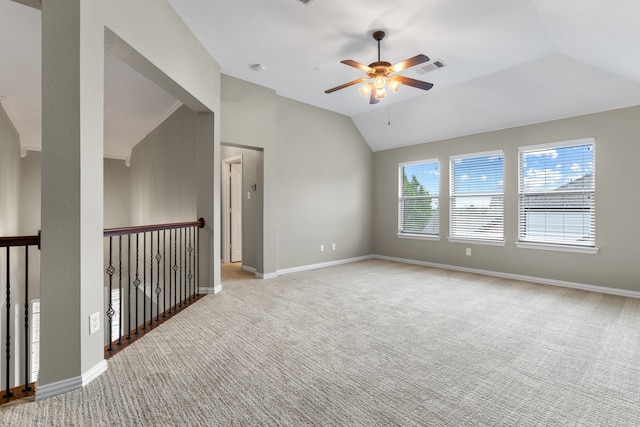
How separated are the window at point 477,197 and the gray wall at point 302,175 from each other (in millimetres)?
1887

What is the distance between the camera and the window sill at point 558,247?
14.3 feet

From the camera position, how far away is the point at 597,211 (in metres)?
4.32

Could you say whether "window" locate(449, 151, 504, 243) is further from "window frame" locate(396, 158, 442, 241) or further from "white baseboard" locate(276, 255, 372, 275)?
"white baseboard" locate(276, 255, 372, 275)

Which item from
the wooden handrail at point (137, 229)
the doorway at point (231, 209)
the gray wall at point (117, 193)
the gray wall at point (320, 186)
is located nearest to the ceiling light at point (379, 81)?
the gray wall at point (320, 186)

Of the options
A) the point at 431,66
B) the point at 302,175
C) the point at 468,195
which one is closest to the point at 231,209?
the point at 302,175

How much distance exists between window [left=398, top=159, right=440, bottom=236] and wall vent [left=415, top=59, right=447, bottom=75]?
219 centimetres

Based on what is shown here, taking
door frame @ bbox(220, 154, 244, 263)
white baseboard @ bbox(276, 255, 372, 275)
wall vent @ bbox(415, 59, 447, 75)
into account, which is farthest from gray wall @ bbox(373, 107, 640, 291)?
door frame @ bbox(220, 154, 244, 263)

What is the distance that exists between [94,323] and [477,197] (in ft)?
18.7

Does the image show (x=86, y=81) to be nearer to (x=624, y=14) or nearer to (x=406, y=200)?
(x=624, y=14)

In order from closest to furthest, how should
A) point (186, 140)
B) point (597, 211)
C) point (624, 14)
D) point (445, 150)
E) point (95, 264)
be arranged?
1. point (95, 264)
2. point (624, 14)
3. point (597, 211)
4. point (186, 140)
5. point (445, 150)

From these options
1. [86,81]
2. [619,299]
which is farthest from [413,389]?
[619,299]

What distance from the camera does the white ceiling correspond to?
293cm

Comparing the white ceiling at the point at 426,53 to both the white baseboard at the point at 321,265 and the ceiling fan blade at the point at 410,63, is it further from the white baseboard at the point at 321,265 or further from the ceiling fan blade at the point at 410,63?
the white baseboard at the point at 321,265

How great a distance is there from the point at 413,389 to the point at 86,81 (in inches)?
116
